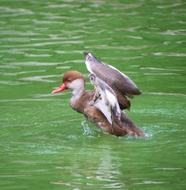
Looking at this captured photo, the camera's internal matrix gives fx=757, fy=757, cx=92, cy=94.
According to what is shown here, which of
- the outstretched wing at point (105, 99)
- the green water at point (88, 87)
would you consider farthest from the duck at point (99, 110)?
the green water at point (88, 87)

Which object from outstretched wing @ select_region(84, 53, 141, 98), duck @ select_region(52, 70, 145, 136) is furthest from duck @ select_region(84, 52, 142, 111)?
duck @ select_region(52, 70, 145, 136)

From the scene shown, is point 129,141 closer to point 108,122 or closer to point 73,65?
point 108,122

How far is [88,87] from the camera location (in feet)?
44.3

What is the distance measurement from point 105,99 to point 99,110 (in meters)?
0.55

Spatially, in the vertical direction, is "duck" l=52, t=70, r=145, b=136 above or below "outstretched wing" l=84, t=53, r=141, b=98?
below

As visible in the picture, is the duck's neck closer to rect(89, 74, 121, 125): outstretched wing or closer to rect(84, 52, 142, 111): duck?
rect(89, 74, 121, 125): outstretched wing

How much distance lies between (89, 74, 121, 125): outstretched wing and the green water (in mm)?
404

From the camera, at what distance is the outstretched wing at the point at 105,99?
9.62 meters

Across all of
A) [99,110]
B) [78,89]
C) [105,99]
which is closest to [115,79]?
[105,99]

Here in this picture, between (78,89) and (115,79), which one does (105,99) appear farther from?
(78,89)

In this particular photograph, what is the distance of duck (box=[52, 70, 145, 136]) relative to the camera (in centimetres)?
1030

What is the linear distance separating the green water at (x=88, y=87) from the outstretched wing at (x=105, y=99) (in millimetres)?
404

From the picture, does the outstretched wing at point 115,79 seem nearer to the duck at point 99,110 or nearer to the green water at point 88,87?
the duck at point 99,110

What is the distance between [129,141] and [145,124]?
787 millimetres
